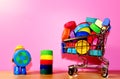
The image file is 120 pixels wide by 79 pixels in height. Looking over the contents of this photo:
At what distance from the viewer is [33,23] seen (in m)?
1.21

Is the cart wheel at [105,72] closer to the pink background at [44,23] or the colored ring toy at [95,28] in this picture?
the colored ring toy at [95,28]

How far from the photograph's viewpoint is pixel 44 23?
1215mm

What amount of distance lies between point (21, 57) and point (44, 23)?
0.28 m

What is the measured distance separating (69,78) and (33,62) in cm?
33

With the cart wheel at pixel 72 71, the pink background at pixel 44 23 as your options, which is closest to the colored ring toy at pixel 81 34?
the cart wheel at pixel 72 71

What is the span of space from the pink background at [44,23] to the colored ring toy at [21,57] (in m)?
0.18

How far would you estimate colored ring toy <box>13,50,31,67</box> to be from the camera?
3.26ft

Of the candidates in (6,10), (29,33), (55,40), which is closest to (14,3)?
(6,10)

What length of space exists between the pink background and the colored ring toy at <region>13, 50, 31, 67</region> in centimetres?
18

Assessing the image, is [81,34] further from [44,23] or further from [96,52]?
[44,23]

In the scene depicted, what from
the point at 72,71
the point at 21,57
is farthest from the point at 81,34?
the point at 21,57

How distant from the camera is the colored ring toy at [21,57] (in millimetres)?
995

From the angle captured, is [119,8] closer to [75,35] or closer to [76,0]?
[76,0]

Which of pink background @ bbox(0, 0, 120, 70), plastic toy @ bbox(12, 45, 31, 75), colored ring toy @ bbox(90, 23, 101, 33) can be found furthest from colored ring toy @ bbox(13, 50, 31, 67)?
colored ring toy @ bbox(90, 23, 101, 33)
